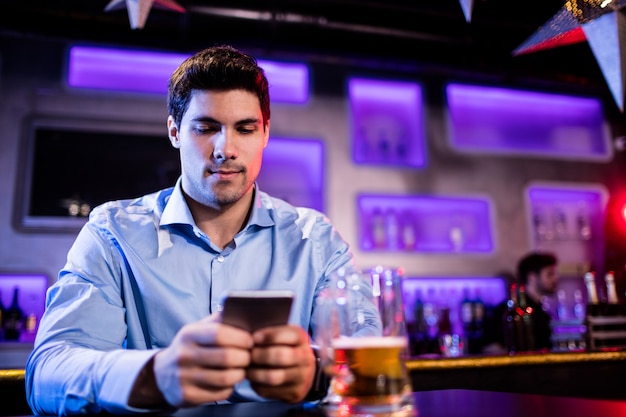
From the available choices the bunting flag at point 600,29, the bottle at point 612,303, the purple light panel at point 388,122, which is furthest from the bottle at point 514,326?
the purple light panel at point 388,122

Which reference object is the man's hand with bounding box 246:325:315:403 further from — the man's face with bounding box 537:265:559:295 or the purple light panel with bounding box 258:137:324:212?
the man's face with bounding box 537:265:559:295

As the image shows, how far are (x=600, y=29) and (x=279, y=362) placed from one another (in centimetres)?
165

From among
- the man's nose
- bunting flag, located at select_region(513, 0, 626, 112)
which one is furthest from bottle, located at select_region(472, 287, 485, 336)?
the man's nose

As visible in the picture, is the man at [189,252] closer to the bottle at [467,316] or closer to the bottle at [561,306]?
the bottle at [467,316]

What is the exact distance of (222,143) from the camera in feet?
4.46

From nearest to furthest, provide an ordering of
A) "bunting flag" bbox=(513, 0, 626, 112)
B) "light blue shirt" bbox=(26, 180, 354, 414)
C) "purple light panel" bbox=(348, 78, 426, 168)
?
"light blue shirt" bbox=(26, 180, 354, 414)
"bunting flag" bbox=(513, 0, 626, 112)
"purple light panel" bbox=(348, 78, 426, 168)

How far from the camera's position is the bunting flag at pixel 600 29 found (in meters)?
1.76

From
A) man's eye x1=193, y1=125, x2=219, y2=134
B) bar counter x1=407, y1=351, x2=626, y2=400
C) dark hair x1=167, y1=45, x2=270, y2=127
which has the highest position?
dark hair x1=167, y1=45, x2=270, y2=127

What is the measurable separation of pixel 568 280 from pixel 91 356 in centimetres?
418

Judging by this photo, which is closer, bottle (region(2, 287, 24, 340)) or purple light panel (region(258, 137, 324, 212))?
bottle (region(2, 287, 24, 340))

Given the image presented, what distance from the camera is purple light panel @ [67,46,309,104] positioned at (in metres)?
3.53

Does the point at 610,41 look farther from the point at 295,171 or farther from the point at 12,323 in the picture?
the point at 12,323

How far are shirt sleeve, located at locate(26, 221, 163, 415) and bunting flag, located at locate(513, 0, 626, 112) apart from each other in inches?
63.0

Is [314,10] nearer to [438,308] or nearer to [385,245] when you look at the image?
[385,245]
